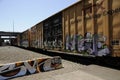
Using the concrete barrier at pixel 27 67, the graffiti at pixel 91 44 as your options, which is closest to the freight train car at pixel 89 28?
the graffiti at pixel 91 44

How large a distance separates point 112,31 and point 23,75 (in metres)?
4.64

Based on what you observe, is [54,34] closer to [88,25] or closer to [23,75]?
[88,25]

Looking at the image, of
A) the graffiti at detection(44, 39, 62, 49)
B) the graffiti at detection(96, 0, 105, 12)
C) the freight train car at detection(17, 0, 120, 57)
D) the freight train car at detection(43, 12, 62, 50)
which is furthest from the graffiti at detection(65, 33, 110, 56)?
the freight train car at detection(43, 12, 62, 50)

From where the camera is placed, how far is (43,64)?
28.8 feet

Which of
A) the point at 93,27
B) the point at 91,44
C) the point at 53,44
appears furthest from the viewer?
the point at 53,44

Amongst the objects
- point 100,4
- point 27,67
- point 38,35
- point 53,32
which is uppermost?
point 100,4

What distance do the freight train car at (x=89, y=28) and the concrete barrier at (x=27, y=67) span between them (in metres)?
1.79

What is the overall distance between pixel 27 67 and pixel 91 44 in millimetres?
3505

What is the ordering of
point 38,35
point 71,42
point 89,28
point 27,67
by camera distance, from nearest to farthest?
point 27,67, point 89,28, point 71,42, point 38,35

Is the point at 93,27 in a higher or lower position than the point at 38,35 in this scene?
lower

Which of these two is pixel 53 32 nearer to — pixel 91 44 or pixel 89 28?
pixel 89 28

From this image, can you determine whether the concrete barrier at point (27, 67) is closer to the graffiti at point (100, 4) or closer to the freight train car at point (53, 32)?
the freight train car at point (53, 32)

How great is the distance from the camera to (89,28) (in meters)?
8.80

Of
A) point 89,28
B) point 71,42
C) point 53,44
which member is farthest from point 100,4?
point 53,44
